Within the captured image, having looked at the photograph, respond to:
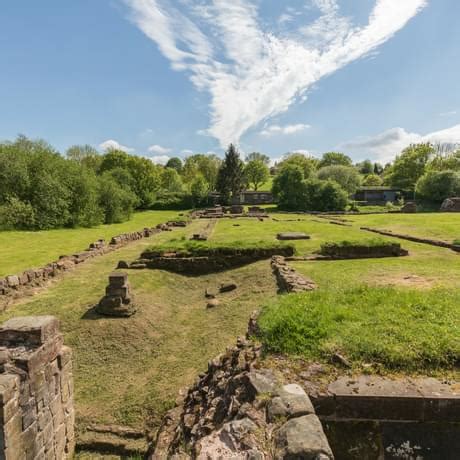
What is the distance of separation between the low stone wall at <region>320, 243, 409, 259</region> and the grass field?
74 centimetres

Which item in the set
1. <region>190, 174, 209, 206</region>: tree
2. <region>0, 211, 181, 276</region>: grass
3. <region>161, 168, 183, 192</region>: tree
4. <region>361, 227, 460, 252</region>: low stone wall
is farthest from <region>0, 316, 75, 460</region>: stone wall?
<region>161, 168, 183, 192</region>: tree

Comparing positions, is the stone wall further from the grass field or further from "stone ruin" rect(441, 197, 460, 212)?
"stone ruin" rect(441, 197, 460, 212)

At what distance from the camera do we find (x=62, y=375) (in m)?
4.13

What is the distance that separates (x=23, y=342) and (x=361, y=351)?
4.20 meters

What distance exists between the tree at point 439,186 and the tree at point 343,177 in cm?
1323

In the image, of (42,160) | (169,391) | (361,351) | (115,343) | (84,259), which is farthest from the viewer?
(42,160)

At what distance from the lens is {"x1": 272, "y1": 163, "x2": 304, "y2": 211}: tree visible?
1809 inches

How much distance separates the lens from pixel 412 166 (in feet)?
207

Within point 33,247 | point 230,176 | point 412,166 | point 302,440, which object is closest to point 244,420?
point 302,440

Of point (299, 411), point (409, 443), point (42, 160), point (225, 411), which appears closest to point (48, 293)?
point (225, 411)

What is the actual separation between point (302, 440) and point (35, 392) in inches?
121

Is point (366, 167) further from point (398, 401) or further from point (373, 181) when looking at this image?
point (398, 401)

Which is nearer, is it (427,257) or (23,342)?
(23,342)

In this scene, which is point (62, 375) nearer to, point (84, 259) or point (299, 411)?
point (299, 411)
